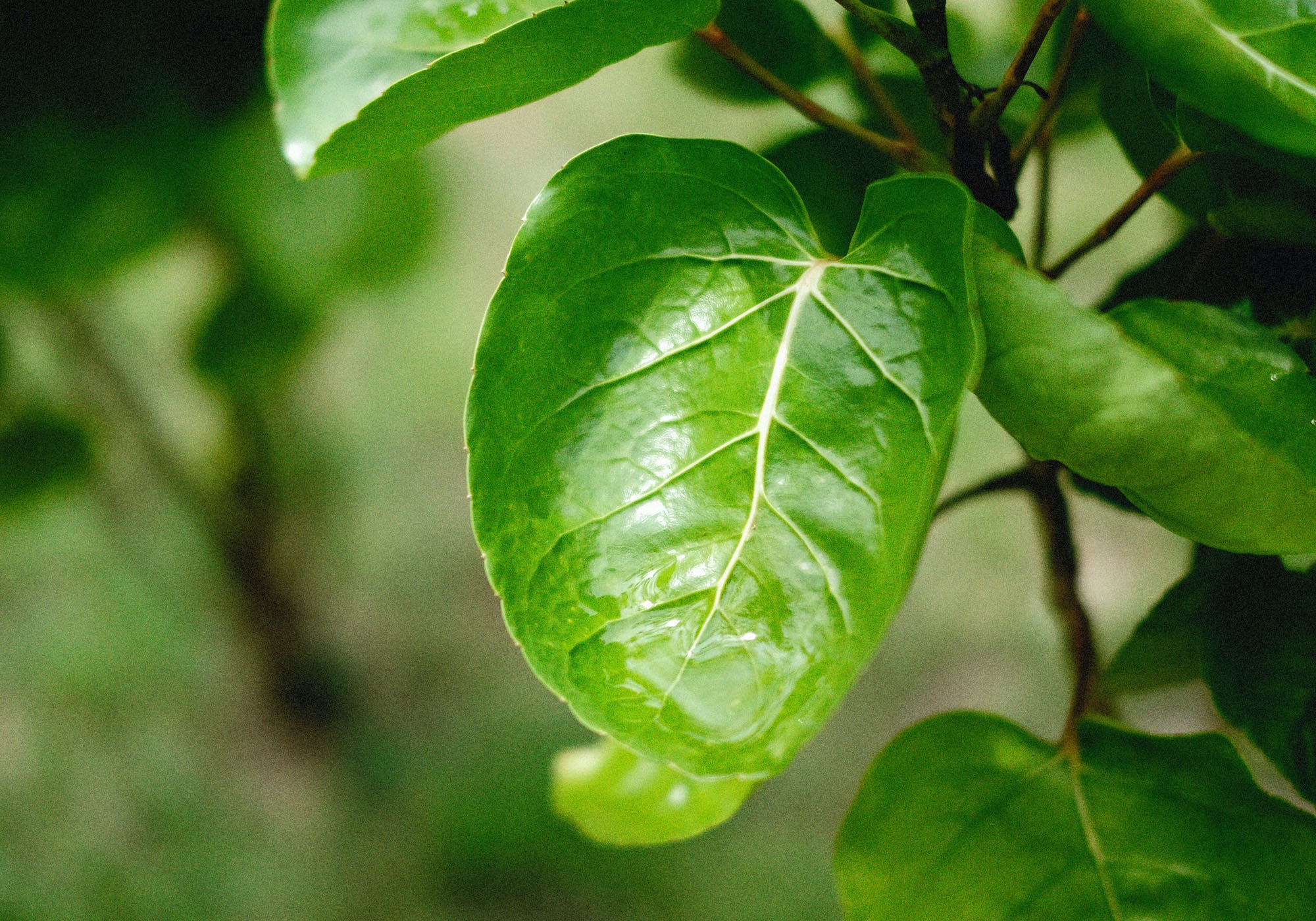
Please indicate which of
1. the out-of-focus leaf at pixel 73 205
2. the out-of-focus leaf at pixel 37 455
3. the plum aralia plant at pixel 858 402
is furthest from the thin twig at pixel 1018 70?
the out-of-focus leaf at pixel 37 455

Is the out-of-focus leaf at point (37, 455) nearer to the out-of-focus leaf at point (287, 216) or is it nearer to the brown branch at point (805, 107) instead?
the out-of-focus leaf at point (287, 216)

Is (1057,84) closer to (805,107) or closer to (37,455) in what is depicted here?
(805,107)

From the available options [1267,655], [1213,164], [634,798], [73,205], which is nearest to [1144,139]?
[1213,164]

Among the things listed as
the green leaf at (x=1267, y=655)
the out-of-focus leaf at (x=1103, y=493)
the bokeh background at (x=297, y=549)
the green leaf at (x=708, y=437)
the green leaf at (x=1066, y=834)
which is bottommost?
the bokeh background at (x=297, y=549)

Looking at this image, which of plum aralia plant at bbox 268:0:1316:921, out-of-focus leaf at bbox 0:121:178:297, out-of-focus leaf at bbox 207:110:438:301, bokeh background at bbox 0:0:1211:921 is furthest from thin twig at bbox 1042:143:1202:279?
out-of-focus leaf at bbox 0:121:178:297

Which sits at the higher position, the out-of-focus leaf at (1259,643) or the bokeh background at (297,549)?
the out-of-focus leaf at (1259,643)

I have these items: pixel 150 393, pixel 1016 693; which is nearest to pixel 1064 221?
pixel 1016 693

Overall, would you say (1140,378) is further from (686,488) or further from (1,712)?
(1,712)
